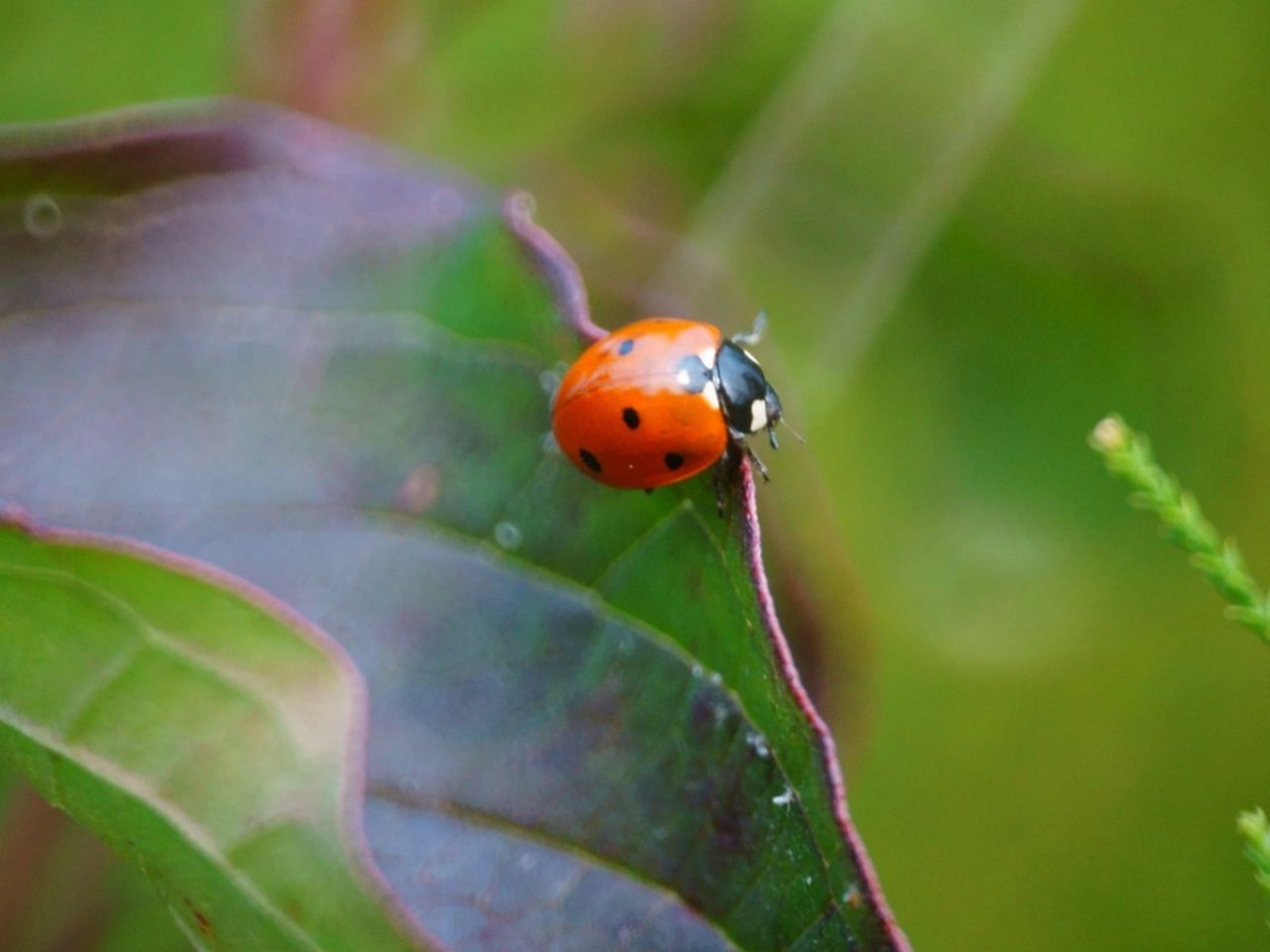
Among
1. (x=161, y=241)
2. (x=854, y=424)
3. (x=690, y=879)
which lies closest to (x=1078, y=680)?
(x=854, y=424)

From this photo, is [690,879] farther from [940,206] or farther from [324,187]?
[940,206]

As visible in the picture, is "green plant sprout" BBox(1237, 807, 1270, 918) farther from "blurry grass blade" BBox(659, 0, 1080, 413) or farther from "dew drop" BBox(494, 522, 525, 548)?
"blurry grass blade" BBox(659, 0, 1080, 413)

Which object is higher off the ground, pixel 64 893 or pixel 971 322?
pixel 971 322

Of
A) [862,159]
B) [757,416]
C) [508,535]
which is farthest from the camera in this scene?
[862,159]

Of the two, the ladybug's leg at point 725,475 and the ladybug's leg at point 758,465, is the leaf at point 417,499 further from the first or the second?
the ladybug's leg at point 758,465

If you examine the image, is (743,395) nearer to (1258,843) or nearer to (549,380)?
(549,380)

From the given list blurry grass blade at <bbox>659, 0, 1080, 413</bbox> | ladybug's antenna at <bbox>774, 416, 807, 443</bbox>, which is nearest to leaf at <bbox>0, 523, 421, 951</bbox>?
ladybug's antenna at <bbox>774, 416, 807, 443</bbox>

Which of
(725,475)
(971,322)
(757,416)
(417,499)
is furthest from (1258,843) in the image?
(971,322)

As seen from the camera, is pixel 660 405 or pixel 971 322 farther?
pixel 971 322
